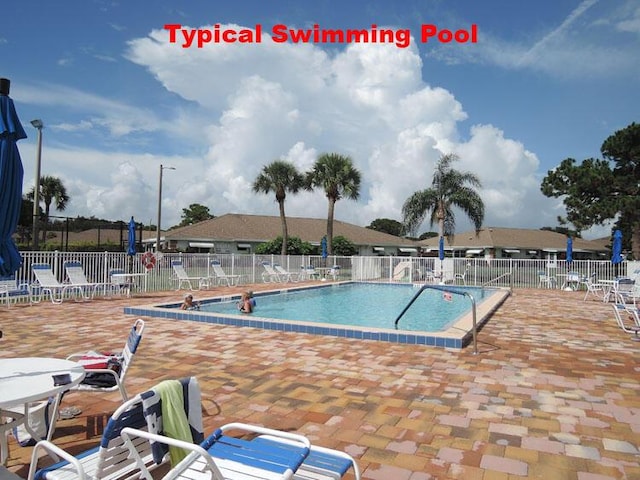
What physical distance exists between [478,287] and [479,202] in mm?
9624

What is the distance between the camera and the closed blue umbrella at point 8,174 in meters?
3.63

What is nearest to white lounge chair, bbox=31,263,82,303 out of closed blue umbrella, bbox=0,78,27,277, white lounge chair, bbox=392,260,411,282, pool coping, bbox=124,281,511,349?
pool coping, bbox=124,281,511,349

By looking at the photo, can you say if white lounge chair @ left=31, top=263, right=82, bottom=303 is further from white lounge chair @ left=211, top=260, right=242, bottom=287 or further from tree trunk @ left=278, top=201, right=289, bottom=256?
tree trunk @ left=278, top=201, right=289, bottom=256

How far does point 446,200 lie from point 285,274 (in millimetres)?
12813

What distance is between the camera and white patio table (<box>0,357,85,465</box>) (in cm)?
251

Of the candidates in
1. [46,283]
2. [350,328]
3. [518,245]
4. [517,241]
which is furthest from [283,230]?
[517,241]

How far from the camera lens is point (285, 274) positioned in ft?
70.8

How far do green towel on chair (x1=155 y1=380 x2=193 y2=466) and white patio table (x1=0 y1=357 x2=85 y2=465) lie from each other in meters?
0.85

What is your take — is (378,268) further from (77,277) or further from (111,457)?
(111,457)

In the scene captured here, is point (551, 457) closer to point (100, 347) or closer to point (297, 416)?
point (297, 416)

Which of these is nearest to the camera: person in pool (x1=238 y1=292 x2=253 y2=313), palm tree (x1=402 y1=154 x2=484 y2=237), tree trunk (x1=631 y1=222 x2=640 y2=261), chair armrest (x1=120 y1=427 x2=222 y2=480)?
chair armrest (x1=120 y1=427 x2=222 y2=480)

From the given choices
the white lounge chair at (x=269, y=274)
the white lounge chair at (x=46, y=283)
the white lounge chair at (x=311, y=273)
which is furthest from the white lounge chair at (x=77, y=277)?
the white lounge chair at (x=311, y=273)

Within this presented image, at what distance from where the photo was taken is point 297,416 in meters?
3.94

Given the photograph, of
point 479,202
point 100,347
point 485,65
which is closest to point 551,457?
point 100,347
